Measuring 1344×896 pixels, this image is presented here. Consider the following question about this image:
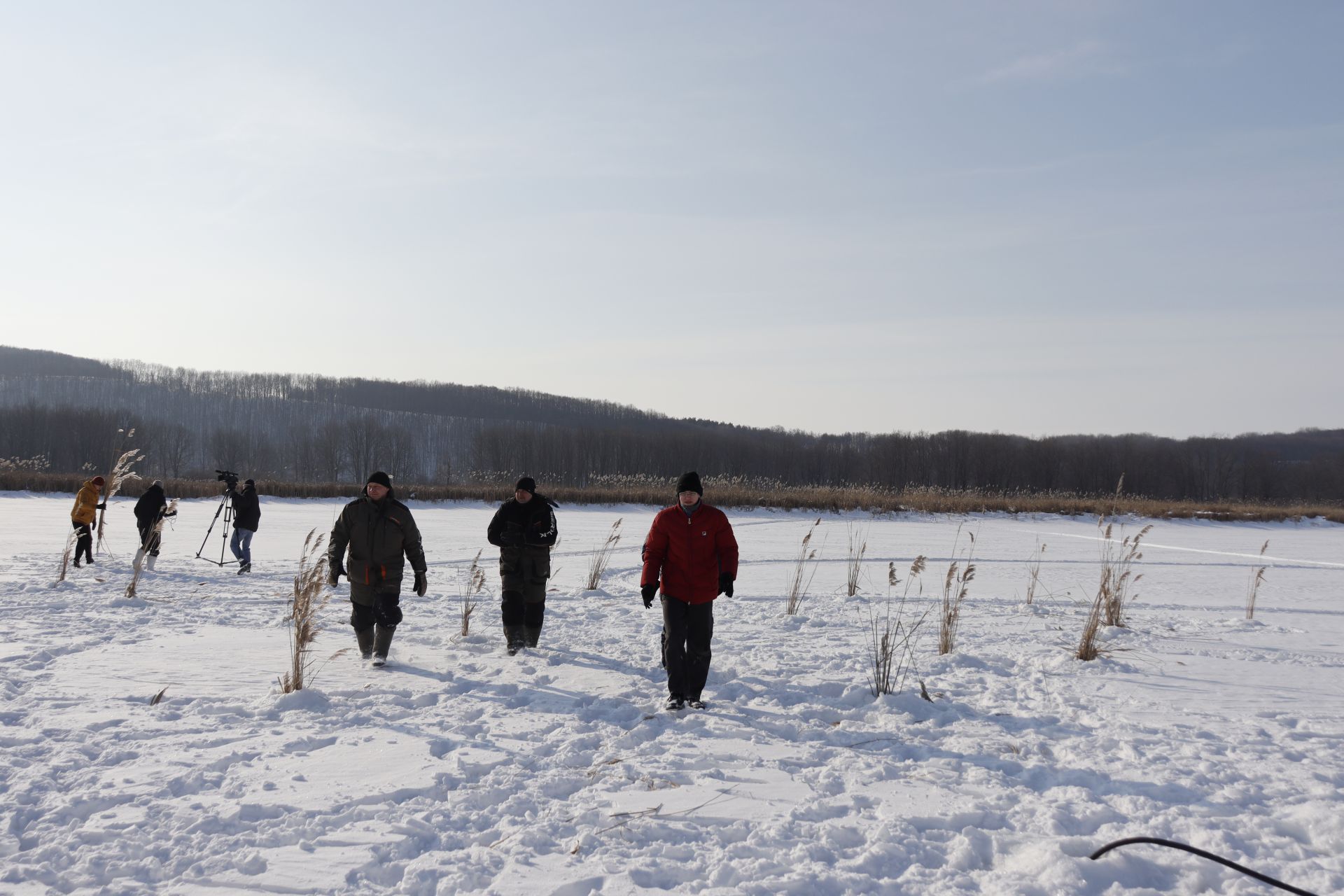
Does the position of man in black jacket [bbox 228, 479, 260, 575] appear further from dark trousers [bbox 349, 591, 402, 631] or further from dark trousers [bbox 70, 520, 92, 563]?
dark trousers [bbox 349, 591, 402, 631]

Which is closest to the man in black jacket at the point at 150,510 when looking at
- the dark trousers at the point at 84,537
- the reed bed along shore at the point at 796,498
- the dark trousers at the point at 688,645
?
the dark trousers at the point at 84,537

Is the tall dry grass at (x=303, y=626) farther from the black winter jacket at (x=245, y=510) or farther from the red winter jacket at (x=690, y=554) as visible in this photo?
the black winter jacket at (x=245, y=510)

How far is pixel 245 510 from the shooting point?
474 inches

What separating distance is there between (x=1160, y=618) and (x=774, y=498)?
2037cm

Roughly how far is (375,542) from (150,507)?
23.8 ft

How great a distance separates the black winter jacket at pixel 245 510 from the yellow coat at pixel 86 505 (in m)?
1.77

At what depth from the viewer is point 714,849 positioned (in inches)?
125

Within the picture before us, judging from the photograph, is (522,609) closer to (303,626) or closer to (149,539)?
(303,626)

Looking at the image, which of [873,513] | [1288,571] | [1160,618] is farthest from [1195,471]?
[1160,618]

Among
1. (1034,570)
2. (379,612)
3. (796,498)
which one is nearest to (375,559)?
(379,612)

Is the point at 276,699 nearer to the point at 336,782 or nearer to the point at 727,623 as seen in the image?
the point at 336,782

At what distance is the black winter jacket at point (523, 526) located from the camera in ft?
23.2

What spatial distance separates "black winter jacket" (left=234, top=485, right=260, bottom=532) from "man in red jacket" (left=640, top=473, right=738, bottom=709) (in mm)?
9024

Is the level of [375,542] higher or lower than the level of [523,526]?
lower
